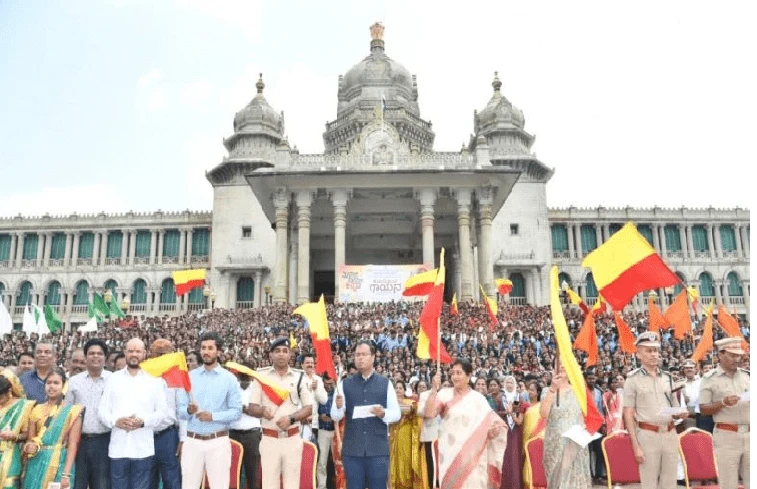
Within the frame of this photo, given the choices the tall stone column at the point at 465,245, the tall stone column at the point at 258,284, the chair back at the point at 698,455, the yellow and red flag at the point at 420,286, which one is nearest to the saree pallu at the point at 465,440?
the chair back at the point at 698,455

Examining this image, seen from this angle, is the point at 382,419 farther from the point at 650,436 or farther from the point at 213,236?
the point at 213,236

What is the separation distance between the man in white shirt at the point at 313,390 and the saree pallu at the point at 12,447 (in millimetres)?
2646

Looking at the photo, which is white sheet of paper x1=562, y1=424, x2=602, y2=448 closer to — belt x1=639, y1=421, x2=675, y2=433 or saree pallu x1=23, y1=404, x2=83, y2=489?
belt x1=639, y1=421, x2=675, y2=433

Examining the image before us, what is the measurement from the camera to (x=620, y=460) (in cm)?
743

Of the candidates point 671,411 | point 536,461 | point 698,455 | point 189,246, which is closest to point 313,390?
point 536,461

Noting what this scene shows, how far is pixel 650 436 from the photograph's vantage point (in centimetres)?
617

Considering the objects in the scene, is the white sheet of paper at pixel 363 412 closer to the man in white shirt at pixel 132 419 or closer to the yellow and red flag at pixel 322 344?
the man in white shirt at pixel 132 419

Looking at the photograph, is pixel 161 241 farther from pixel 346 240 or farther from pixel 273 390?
pixel 273 390

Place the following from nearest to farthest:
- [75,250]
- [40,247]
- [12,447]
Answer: [12,447] → [75,250] → [40,247]

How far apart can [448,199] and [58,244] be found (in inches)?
1322

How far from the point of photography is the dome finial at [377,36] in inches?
1900

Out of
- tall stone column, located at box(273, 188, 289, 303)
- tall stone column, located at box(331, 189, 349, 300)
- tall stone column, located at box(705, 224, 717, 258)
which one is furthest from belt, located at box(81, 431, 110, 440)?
tall stone column, located at box(705, 224, 717, 258)

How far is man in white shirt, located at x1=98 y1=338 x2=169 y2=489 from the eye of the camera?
610cm

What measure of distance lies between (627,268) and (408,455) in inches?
143
